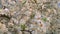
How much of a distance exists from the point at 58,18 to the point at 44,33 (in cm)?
27

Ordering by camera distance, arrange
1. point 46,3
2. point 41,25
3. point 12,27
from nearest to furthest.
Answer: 1. point 12,27
2. point 41,25
3. point 46,3

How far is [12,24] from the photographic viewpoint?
1.63m

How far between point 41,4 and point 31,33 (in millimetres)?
350

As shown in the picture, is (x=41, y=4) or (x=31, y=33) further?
(x=41, y=4)

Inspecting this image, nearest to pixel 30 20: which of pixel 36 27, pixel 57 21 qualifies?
pixel 36 27

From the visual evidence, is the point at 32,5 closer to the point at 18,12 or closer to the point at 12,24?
the point at 18,12

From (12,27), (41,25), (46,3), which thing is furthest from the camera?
(46,3)

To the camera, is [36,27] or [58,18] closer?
[36,27]

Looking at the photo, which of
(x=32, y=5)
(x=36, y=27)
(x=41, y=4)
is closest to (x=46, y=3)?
(x=41, y=4)

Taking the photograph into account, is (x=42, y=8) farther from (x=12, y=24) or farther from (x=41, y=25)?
(x=12, y=24)

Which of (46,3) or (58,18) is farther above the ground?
(46,3)

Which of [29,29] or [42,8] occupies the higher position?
[42,8]

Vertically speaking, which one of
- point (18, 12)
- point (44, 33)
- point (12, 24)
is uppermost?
point (18, 12)

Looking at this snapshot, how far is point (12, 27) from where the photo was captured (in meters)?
1.63
